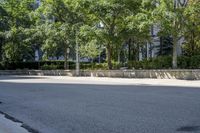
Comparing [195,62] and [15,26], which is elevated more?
[15,26]

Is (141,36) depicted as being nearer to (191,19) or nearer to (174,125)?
(191,19)

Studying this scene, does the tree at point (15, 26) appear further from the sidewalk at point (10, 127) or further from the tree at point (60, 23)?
the sidewalk at point (10, 127)

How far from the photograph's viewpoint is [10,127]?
31.4 feet

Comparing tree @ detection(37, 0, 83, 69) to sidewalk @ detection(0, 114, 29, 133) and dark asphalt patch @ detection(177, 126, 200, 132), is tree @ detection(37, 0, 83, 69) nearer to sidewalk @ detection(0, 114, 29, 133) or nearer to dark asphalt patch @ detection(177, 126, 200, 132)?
sidewalk @ detection(0, 114, 29, 133)

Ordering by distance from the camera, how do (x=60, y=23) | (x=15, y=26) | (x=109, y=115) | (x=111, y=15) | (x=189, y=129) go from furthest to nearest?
(x=15, y=26), (x=60, y=23), (x=111, y=15), (x=109, y=115), (x=189, y=129)

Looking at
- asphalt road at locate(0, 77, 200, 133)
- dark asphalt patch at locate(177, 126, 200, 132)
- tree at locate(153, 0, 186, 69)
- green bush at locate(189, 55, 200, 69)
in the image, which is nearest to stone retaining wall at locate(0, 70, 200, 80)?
tree at locate(153, 0, 186, 69)

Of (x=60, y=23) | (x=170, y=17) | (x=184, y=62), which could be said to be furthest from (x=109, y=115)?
(x=60, y=23)

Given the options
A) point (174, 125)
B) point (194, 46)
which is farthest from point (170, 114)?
point (194, 46)

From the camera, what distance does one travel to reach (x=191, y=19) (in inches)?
1206

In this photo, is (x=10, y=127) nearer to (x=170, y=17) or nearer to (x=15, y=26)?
(x=170, y=17)

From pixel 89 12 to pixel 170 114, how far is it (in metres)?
25.7

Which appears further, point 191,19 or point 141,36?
point 141,36

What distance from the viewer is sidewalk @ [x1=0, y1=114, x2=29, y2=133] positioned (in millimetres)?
9061

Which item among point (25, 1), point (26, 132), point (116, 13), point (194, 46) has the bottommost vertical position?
point (26, 132)
